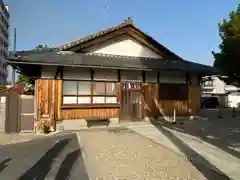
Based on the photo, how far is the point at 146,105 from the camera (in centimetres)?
1503

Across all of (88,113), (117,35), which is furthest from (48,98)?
(117,35)

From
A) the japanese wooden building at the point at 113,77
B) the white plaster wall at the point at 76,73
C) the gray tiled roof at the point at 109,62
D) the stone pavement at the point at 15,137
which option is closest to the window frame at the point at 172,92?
the japanese wooden building at the point at 113,77

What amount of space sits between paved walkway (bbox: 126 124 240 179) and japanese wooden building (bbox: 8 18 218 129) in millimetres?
2874

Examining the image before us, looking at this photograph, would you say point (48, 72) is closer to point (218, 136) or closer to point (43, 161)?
point (43, 161)

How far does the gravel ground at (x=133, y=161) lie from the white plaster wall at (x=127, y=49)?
282 inches

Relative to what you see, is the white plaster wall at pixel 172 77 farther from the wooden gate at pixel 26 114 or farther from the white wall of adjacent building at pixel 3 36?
the white wall of adjacent building at pixel 3 36

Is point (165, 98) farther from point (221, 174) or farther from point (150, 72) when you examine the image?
point (221, 174)

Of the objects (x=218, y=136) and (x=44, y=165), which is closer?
(x=44, y=165)

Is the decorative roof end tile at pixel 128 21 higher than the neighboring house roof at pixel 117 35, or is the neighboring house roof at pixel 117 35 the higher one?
the decorative roof end tile at pixel 128 21

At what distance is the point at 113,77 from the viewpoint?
567 inches

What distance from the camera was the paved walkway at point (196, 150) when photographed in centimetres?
663

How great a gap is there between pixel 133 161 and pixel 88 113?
6.95m

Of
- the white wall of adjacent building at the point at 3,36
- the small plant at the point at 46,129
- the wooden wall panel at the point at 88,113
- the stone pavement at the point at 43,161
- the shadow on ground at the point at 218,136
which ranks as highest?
the white wall of adjacent building at the point at 3,36

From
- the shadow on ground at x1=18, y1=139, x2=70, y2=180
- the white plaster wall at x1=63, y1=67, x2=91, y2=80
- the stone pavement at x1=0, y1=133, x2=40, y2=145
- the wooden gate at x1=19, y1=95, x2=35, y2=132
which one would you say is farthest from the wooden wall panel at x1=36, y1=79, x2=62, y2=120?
the shadow on ground at x1=18, y1=139, x2=70, y2=180
